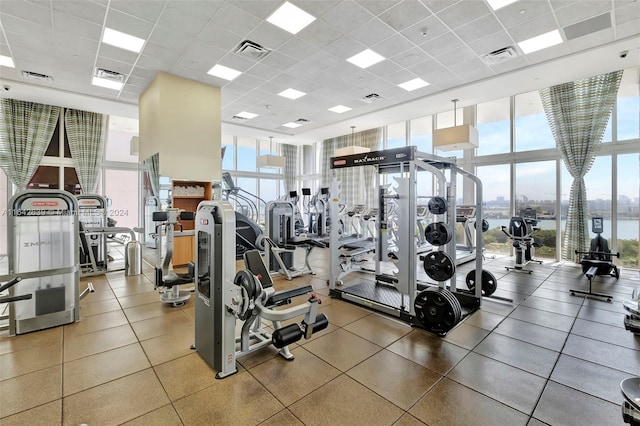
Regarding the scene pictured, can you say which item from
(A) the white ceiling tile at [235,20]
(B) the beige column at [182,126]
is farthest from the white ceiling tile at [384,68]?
(B) the beige column at [182,126]

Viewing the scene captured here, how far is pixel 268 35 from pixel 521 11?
3.72 meters

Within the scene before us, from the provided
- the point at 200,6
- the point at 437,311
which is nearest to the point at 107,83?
the point at 200,6

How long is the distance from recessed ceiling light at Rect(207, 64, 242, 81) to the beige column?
665 millimetres

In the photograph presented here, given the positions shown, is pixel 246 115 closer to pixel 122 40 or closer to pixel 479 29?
pixel 122 40

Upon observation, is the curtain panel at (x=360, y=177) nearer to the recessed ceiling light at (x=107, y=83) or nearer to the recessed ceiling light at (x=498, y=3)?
the recessed ceiling light at (x=107, y=83)

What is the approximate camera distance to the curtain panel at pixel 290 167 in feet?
44.7

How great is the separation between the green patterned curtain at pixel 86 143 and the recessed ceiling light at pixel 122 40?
17.0ft

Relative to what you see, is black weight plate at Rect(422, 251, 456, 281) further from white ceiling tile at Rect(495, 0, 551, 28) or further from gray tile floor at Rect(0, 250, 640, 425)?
white ceiling tile at Rect(495, 0, 551, 28)

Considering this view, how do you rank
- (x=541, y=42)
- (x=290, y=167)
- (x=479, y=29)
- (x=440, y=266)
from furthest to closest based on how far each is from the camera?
(x=290, y=167) < (x=541, y=42) < (x=479, y=29) < (x=440, y=266)

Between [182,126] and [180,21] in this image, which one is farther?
[182,126]

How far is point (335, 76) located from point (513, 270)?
5.77m

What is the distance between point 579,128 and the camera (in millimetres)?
6570

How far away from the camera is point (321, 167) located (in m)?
13.1

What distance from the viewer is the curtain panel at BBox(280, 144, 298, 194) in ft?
44.7
